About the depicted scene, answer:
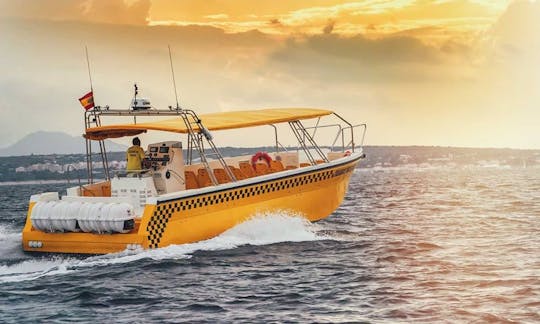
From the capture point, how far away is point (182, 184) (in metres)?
19.6

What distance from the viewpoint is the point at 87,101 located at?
19219mm

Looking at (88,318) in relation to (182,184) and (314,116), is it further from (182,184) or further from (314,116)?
(314,116)

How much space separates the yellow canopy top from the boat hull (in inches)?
53.5

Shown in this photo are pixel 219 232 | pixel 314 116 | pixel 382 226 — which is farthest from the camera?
pixel 382 226

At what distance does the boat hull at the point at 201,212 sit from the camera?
56.5 ft

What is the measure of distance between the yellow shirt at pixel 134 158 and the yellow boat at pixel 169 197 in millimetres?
248

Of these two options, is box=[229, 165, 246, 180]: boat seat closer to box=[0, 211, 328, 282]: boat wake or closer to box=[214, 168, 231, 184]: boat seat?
box=[214, 168, 231, 184]: boat seat

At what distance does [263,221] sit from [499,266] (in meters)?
5.58

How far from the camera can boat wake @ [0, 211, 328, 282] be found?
1639 cm

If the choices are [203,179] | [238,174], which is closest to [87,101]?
[203,179]

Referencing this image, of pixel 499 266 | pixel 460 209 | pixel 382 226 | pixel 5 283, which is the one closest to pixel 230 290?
pixel 5 283

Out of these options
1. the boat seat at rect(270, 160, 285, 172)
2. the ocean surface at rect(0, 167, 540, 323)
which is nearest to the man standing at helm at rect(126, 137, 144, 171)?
the ocean surface at rect(0, 167, 540, 323)

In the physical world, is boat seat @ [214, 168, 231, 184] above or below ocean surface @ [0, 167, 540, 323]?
above

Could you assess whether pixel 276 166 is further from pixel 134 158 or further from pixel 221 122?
pixel 134 158
